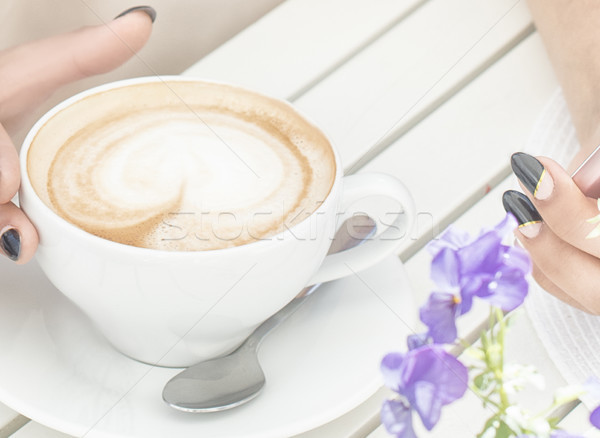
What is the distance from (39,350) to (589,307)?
39 centimetres

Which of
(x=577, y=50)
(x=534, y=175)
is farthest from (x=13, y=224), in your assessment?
(x=577, y=50)

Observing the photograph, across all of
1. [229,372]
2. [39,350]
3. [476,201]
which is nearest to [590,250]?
[476,201]

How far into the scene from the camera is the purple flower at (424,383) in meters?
0.21

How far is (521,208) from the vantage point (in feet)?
1.75

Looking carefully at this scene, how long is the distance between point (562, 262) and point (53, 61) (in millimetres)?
482

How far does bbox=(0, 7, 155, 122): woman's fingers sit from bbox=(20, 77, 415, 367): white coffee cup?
18 cm

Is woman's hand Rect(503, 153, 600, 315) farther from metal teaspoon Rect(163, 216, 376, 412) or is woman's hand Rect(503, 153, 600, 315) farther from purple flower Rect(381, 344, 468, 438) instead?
purple flower Rect(381, 344, 468, 438)

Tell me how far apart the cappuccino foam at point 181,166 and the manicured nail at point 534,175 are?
124 millimetres

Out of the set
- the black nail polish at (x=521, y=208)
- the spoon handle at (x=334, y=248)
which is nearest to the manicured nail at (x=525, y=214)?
the black nail polish at (x=521, y=208)

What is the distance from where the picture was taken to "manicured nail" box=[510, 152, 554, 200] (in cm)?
→ 48

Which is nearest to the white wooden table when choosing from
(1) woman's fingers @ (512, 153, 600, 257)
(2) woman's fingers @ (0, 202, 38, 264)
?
(1) woman's fingers @ (512, 153, 600, 257)

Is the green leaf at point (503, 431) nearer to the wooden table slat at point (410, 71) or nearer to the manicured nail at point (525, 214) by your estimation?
the manicured nail at point (525, 214)

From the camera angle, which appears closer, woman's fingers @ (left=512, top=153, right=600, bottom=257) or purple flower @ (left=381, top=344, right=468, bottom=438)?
purple flower @ (left=381, top=344, right=468, bottom=438)

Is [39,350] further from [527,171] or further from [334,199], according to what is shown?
[527,171]
